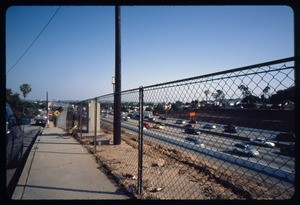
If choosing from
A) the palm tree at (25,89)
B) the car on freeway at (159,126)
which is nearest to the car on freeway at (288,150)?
the car on freeway at (159,126)

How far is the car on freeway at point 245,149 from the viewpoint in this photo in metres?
2.51

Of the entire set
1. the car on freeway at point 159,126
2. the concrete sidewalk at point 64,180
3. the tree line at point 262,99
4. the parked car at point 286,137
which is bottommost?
the concrete sidewalk at point 64,180

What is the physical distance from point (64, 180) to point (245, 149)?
389 centimetres

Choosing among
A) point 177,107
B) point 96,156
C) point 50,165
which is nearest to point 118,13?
point 96,156

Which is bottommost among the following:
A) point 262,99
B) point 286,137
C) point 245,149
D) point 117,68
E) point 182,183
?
point 182,183

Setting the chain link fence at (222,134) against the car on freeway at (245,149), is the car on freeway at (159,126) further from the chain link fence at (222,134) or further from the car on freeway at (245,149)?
the car on freeway at (245,149)

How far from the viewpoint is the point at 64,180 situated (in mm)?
4922

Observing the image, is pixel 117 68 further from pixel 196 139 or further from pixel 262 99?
pixel 262 99

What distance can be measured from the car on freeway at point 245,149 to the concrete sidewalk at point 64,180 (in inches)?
87.6

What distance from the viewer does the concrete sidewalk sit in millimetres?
4066

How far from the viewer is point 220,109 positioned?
7.29 ft

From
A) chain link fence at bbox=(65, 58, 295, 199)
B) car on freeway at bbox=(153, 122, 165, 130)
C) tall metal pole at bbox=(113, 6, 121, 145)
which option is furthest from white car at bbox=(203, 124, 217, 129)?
tall metal pole at bbox=(113, 6, 121, 145)

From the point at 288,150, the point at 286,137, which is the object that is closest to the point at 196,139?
the point at 288,150

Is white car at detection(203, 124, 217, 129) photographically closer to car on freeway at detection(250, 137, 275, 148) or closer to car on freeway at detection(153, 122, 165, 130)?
car on freeway at detection(250, 137, 275, 148)
